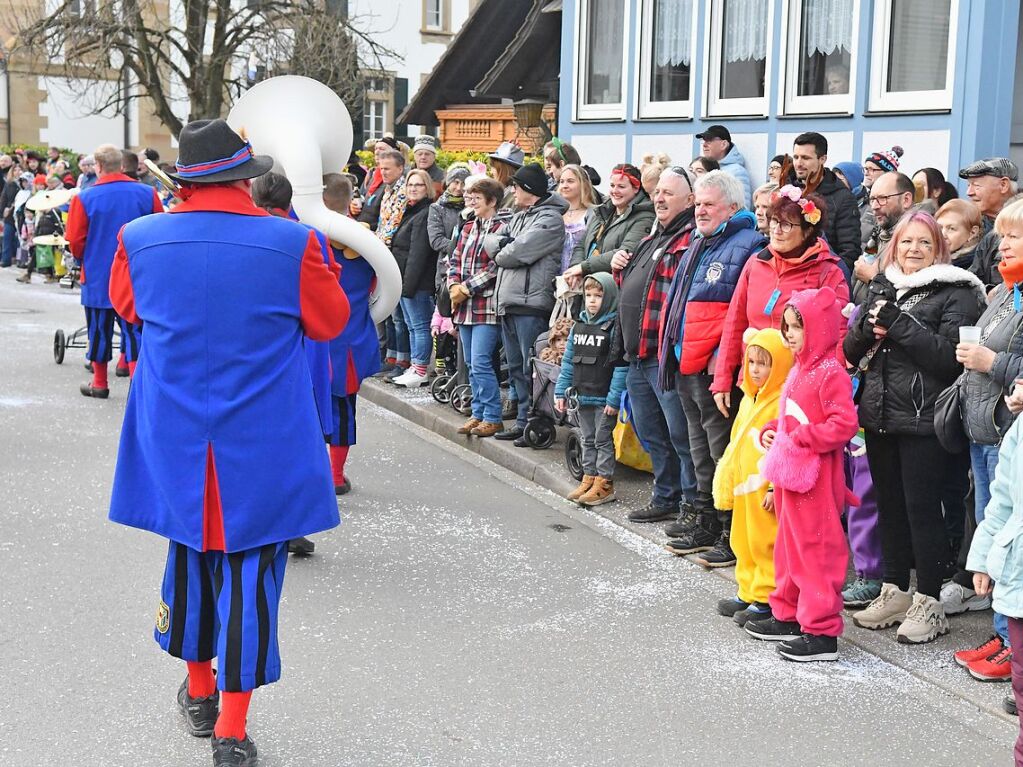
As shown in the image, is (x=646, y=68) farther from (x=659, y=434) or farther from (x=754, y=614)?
(x=754, y=614)

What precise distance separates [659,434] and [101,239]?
5.87 meters

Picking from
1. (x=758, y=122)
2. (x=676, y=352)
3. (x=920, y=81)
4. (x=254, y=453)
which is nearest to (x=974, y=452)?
(x=676, y=352)

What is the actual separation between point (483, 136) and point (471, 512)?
51.9 feet

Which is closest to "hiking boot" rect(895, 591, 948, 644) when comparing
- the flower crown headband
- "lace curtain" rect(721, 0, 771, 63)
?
the flower crown headband

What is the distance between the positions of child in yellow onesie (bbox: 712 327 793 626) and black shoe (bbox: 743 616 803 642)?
95 mm

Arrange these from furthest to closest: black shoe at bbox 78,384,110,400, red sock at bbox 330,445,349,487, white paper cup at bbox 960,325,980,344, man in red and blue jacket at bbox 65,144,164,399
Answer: black shoe at bbox 78,384,110,400
man in red and blue jacket at bbox 65,144,164,399
red sock at bbox 330,445,349,487
white paper cup at bbox 960,325,980,344

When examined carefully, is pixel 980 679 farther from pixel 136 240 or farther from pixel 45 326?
pixel 45 326

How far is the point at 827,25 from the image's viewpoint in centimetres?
1075

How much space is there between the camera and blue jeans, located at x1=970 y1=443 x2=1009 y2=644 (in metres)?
5.30

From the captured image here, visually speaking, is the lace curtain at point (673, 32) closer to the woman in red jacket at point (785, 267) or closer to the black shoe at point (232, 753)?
the woman in red jacket at point (785, 267)

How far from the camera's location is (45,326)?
15.9 meters

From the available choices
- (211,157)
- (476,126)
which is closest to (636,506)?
(211,157)

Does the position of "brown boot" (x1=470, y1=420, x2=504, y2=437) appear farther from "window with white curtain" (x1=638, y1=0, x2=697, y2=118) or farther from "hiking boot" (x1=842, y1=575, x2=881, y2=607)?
"window with white curtain" (x1=638, y1=0, x2=697, y2=118)

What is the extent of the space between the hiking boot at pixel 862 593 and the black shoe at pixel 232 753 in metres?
2.98
